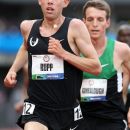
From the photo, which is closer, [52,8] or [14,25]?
[52,8]

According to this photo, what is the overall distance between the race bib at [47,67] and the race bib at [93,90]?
83 centimetres

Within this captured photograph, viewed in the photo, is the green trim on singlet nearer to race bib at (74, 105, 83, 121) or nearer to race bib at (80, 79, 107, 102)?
race bib at (80, 79, 107, 102)

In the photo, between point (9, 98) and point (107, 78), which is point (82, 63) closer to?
point (107, 78)

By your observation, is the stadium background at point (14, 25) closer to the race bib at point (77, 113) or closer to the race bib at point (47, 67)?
the race bib at point (77, 113)

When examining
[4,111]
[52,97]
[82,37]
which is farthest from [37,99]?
[4,111]

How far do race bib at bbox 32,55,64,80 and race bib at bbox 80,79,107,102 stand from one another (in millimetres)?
835

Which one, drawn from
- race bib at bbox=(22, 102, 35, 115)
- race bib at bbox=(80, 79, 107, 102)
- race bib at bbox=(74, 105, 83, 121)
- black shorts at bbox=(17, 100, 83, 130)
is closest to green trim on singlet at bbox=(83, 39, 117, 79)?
race bib at bbox=(80, 79, 107, 102)

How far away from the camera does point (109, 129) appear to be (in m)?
8.73

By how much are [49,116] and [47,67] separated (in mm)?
512

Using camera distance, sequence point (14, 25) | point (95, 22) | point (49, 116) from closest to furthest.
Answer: point (49, 116) → point (95, 22) → point (14, 25)

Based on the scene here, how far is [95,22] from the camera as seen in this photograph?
880 centimetres

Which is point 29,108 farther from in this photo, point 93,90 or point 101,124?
point 101,124

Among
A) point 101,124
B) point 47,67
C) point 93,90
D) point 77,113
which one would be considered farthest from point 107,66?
point 47,67

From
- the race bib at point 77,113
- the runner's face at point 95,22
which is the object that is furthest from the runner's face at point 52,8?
the race bib at point 77,113
